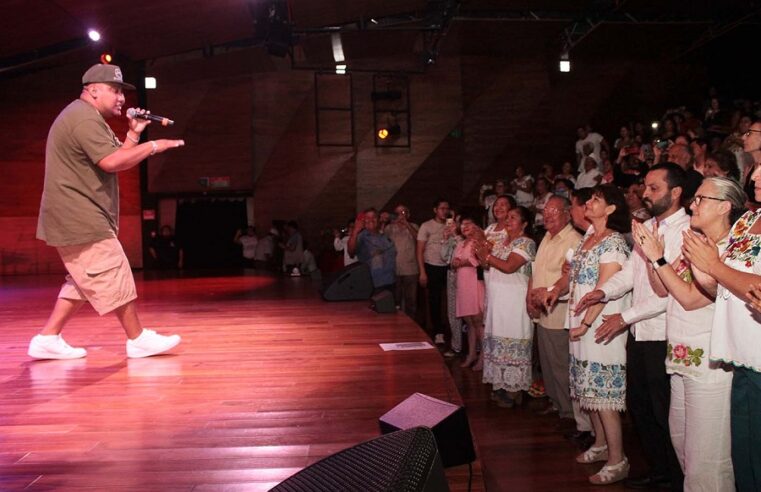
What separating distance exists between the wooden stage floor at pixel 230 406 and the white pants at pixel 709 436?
30.5 inches

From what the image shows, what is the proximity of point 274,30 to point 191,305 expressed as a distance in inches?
151

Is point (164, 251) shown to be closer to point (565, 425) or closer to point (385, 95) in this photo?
point (385, 95)

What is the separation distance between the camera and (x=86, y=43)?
10.3 metres

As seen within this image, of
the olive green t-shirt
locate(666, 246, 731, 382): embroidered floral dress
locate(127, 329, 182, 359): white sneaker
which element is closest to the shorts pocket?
the olive green t-shirt

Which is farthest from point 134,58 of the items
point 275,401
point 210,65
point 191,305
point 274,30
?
point 275,401

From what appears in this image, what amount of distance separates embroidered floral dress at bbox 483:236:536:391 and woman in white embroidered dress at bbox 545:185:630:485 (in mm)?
1088

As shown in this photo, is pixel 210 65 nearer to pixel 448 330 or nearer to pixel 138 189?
pixel 138 189

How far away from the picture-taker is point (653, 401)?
9.78 feet

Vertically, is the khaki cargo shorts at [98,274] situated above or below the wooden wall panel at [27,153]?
below

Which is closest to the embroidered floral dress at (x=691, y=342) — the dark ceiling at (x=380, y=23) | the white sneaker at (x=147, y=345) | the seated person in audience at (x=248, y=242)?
the white sneaker at (x=147, y=345)

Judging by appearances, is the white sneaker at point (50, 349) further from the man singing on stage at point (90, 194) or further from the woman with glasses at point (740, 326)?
the woman with glasses at point (740, 326)

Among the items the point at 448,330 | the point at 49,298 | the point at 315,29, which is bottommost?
the point at 448,330

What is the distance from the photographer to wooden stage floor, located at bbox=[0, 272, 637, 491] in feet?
7.27

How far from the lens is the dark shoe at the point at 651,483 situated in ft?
10.5
